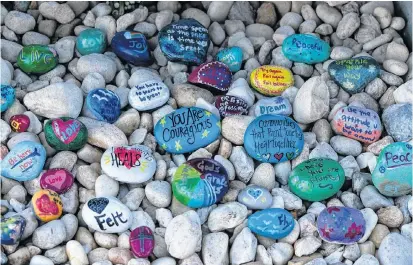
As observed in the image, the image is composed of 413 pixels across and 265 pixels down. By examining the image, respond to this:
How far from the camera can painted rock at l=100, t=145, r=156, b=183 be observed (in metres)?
2.12

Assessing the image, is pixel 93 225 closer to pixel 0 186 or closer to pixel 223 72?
pixel 0 186

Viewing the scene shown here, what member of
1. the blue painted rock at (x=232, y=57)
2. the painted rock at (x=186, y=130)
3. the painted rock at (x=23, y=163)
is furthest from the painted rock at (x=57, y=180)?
the blue painted rock at (x=232, y=57)

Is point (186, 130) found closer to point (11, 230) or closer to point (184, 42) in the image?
point (184, 42)

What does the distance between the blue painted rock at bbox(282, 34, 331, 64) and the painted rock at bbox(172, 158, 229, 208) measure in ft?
1.88

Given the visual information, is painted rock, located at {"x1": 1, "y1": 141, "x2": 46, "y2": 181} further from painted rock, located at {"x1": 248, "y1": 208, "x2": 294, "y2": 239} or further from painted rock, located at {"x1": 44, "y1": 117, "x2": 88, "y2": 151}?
painted rock, located at {"x1": 248, "y1": 208, "x2": 294, "y2": 239}

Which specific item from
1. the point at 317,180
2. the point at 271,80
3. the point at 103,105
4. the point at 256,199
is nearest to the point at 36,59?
the point at 103,105

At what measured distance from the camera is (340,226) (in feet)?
6.71

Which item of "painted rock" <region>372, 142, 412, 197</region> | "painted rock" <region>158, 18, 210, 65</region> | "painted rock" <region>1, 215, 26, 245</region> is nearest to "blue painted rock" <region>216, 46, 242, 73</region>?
"painted rock" <region>158, 18, 210, 65</region>

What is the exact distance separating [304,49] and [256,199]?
2.07ft

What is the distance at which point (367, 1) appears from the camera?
107 inches

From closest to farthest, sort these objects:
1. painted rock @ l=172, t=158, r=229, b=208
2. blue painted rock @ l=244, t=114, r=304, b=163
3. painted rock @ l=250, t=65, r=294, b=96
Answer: painted rock @ l=172, t=158, r=229, b=208 < blue painted rock @ l=244, t=114, r=304, b=163 < painted rock @ l=250, t=65, r=294, b=96

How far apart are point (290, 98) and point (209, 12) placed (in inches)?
19.8

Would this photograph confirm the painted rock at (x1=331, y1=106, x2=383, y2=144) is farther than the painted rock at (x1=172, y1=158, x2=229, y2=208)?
Yes

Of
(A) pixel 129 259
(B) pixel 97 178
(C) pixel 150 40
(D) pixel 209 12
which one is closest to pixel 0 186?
(B) pixel 97 178
